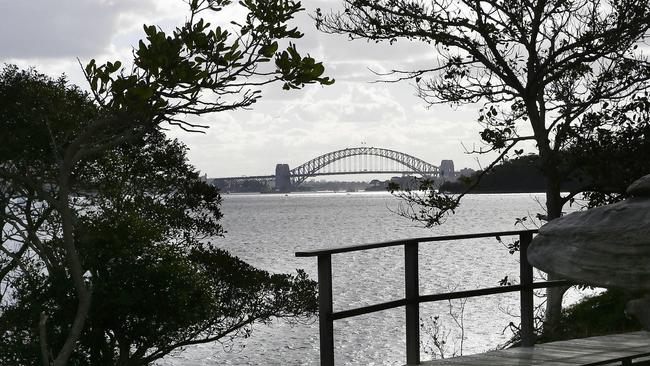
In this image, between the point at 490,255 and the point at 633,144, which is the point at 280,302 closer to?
the point at 633,144

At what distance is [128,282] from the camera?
654 inches

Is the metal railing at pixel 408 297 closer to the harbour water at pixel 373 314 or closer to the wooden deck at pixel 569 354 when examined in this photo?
the wooden deck at pixel 569 354

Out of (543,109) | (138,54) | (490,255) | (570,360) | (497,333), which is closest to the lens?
(570,360)

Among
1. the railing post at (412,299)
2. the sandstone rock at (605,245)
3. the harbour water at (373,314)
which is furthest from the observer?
the harbour water at (373,314)

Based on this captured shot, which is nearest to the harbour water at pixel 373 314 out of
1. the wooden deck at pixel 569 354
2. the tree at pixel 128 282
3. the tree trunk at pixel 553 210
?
the tree trunk at pixel 553 210

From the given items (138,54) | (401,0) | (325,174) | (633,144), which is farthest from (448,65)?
(325,174)

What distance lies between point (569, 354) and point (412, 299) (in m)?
1.62

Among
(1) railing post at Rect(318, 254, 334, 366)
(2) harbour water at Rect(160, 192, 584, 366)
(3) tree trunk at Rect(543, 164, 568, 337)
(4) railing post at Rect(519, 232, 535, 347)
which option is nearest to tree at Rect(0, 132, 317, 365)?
(2) harbour water at Rect(160, 192, 584, 366)

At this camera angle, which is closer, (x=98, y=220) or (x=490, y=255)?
(x=98, y=220)

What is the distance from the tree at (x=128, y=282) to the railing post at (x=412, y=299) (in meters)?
9.21

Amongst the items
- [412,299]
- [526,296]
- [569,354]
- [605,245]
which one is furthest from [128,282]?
[605,245]

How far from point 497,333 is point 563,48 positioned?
23785 millimetres

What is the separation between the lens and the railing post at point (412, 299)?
Answer: 24.3 ft

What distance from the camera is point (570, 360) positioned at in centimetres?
766
